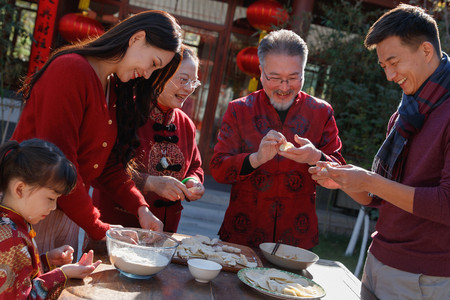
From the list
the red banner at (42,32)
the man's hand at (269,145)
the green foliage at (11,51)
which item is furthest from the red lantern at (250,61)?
the man's hand at (269,145)

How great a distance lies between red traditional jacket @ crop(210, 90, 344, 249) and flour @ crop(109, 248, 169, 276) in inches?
30.9

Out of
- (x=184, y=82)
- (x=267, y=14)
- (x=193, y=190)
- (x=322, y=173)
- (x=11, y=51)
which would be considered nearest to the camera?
(x=322, y=173)

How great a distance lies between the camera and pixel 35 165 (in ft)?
4.99

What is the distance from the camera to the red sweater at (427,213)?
5.74 ft

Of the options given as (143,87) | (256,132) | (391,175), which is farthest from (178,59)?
(391,175)

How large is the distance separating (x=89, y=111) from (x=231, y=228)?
1019 mm

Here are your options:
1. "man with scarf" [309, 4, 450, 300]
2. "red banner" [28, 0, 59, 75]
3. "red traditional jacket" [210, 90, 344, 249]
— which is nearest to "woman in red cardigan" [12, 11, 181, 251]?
"red traditional jacket" [210, 90, 344, 249]

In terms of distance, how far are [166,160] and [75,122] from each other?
2.56ft

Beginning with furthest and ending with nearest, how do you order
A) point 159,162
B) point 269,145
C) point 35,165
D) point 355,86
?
point 355,86, point 159,162, point 269,145, point 35,165

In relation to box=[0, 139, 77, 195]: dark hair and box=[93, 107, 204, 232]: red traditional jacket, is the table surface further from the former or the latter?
box=[93, 107, 204, 232]: red traditional jacket

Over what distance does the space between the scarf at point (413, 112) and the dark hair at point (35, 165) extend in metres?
1.38

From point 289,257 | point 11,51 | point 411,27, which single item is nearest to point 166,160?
point 289,257

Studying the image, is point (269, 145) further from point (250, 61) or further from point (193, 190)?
point (250, 61)

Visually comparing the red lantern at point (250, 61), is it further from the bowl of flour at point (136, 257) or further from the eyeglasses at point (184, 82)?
the bowl of flour at point (136, 257)
